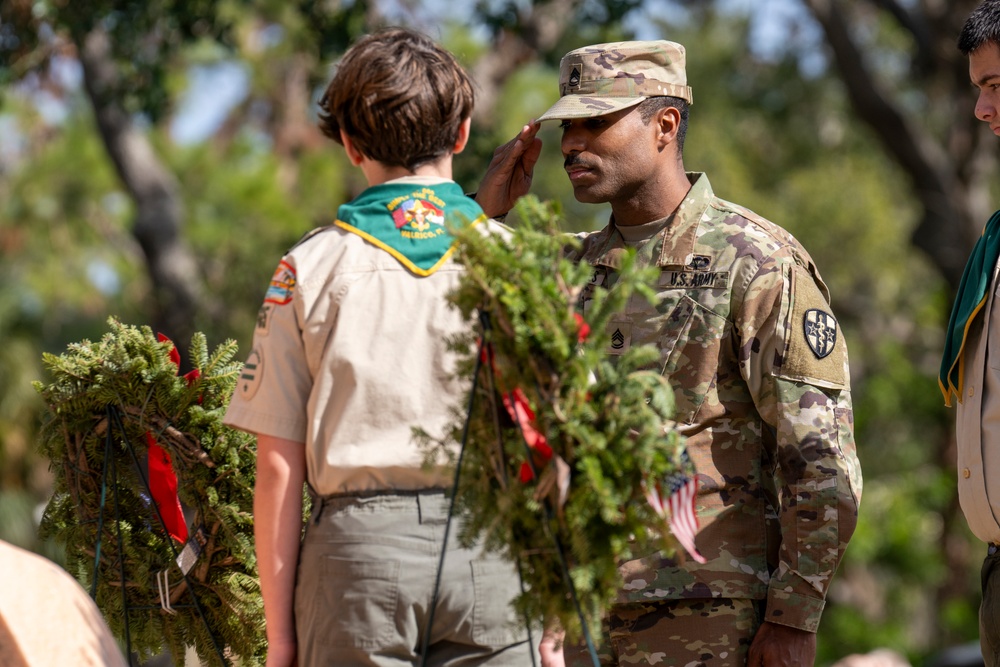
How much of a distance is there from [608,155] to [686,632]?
1.23 metres

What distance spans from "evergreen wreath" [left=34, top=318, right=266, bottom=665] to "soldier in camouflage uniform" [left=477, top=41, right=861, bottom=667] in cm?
93

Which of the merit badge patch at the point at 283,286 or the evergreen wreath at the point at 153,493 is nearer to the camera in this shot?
the merit badge patch at the point at 283,286

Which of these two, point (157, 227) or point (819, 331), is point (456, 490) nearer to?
point (819, 331)

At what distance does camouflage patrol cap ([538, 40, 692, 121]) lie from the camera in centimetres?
344

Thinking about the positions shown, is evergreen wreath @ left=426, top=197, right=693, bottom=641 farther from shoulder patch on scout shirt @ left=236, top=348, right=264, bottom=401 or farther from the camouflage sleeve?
the camouflage sleeve

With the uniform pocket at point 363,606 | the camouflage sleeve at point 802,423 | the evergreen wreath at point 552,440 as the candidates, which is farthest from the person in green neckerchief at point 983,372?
the uniform pocket at point 363,606

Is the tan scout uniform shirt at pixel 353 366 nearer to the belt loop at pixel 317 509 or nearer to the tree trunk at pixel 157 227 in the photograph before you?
the belt loop at pixel 317 509

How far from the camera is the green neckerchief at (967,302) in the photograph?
10.7 ft

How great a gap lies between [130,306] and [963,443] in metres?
11.2

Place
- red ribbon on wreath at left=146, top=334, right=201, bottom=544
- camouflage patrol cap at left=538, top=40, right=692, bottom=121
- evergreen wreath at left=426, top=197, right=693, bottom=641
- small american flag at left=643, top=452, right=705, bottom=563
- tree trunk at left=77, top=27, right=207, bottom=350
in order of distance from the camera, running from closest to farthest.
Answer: evergreen wreath at left=426, top=197, right=693, bottom=641 → small american flag at left=643, top=452, right=705, bottom=563 → red ribbon on wreath at left=146, top=334, right=201, bottom=544 → camouflage patrol cap at left=538, top=40, right=692, bottom=121 → tree trunk at left=77, top=27, right=207, bottom=350

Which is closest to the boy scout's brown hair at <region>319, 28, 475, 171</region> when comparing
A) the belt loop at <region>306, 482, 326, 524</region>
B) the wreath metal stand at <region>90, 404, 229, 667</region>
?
the belt loop at <region>306, 482, 326, 524</region>

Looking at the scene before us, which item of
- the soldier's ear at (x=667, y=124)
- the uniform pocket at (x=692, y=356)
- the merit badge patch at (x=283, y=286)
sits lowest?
the uniform pocket at (x=692, y=356)

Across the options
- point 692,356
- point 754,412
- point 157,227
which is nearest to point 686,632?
point 754,412

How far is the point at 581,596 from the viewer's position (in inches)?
94.4
